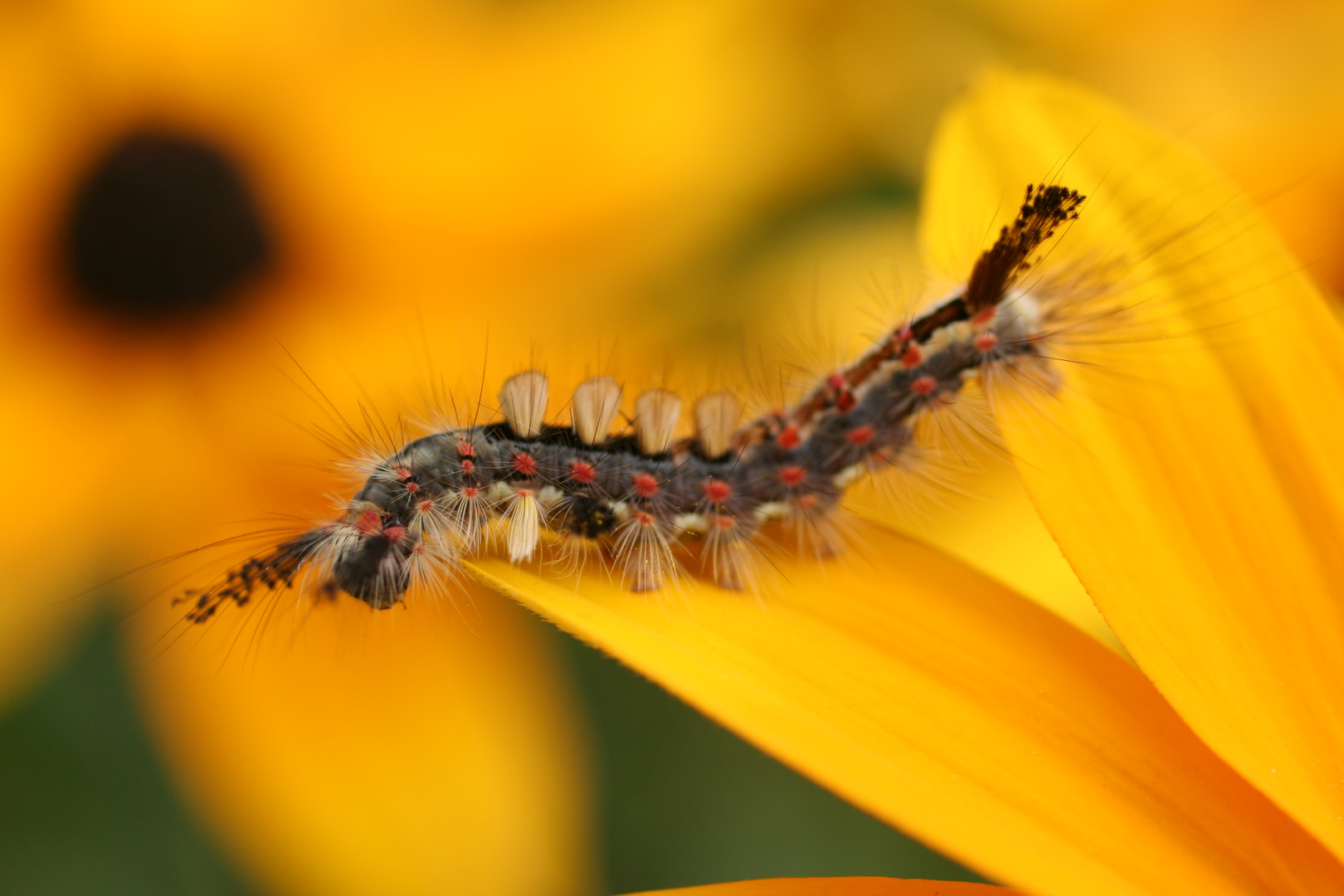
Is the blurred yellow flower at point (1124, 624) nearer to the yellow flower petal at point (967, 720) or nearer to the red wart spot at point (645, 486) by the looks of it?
the yellow flower petal at point (967, 720)

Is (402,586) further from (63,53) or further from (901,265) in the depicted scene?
(901,265)

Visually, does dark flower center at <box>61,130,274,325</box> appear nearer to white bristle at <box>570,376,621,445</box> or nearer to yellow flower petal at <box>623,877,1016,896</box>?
white bristle at <box>570,376,621,445</box>

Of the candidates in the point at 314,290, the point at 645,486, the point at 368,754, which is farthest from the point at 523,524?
the point at 314,290

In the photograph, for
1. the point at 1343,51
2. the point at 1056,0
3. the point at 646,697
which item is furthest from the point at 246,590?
the point at 1343,51

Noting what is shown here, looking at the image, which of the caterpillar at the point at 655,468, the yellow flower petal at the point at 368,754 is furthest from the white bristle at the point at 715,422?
the yellow flower petal at the point at 368,754

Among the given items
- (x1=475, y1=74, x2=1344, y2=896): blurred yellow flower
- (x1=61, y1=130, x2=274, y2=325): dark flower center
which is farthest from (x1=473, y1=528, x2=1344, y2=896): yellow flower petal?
(x1=61, y1=130, x2=274, y2=325): dark flower center

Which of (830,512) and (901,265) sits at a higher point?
(901,265)

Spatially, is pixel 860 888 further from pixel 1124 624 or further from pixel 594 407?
pixel 594 407
